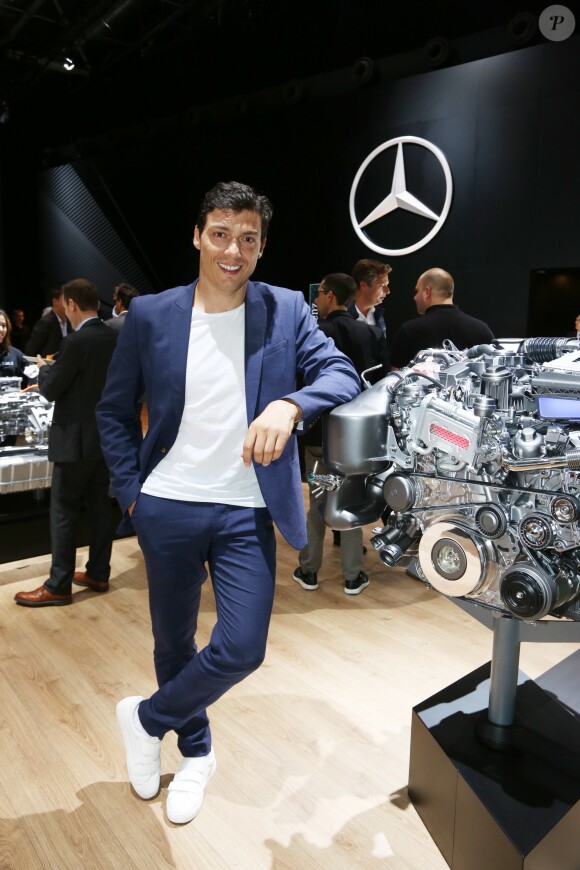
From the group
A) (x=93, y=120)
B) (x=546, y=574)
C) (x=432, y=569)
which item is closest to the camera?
(x=546, y=574)

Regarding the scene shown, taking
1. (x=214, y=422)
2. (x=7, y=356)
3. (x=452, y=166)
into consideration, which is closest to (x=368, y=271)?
(x=452, y=166)

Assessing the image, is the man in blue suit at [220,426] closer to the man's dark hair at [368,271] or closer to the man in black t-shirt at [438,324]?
the man in black t-shirt at [438,324]

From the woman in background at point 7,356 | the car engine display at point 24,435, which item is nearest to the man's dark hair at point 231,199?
the car engine display at point 24,435

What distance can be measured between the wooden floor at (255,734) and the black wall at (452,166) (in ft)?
9.97

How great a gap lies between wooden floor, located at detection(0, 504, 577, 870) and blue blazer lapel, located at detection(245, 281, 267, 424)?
130cm

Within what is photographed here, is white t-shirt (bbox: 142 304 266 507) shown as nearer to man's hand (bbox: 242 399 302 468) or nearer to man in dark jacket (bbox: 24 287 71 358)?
man's hand (bbox: 242 399 302 468)

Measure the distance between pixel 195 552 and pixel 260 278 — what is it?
6667 millimetres

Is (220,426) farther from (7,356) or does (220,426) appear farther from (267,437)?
(7,356)

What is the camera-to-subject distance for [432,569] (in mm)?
1717

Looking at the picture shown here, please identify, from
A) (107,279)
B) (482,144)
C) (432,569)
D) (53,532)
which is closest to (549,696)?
(432,569)

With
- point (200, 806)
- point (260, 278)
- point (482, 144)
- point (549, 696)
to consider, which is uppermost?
point (482, 144)

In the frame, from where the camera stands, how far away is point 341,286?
404cm

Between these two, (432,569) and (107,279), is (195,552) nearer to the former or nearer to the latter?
(432,569)

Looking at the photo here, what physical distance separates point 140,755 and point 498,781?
110cm
